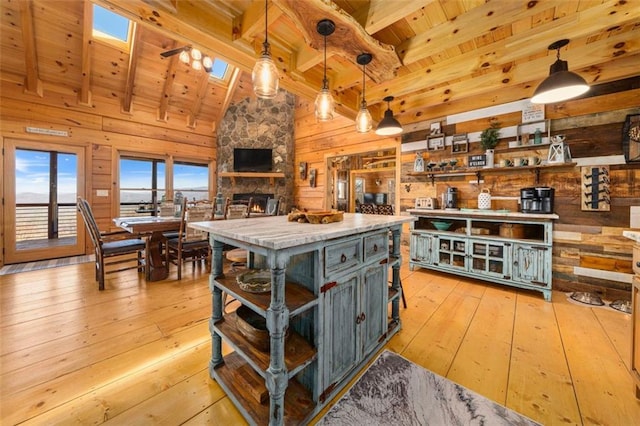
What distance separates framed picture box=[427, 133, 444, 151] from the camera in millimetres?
3887

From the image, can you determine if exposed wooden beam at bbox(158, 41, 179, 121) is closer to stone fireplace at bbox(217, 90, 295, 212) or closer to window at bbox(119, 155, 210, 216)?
window at bbox(119, 155, 210, 216)

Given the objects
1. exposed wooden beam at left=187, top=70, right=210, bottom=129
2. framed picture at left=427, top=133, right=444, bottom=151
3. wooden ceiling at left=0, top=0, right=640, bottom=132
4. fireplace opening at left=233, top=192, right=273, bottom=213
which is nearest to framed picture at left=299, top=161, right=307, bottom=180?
fireplace opening at left=233, top=192, right=273, bottom=213

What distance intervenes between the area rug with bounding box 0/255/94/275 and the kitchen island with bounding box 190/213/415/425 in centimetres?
419

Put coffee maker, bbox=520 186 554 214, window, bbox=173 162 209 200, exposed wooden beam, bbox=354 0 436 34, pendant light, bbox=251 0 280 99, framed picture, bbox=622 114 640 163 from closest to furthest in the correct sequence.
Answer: pendant light, bbox=251 0 280 99, exposed wooden beam, bbox=354 0 436 34, framed picture, bbox=622 114 640 163, coffee maker, bbox=520 186 554 214, window, bbox=173 162 209 200

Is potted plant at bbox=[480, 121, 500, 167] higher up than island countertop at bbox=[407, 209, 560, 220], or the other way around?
potted plant at bbox=[480, 121, 500, 167]

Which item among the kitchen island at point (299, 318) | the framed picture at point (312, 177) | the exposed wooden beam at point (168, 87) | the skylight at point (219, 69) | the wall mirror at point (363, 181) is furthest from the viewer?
the wall mirror at point (363, 181)

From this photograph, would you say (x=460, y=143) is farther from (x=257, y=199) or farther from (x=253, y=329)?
(x=257, y=199)

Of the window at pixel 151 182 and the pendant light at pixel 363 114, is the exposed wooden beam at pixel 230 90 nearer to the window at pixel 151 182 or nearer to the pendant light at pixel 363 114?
the window at pixel 151 182

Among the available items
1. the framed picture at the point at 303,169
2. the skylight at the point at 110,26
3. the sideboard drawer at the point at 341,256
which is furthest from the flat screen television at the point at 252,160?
the sideboard drawer at the point at 341,256

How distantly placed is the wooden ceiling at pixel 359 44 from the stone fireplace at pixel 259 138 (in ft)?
5.90

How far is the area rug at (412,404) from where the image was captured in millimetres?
1292

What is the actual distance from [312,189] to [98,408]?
5.16 m

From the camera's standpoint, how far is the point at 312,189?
613cm

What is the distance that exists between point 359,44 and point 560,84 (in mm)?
1633
